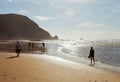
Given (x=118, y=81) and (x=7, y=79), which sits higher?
(x=7, y=79)

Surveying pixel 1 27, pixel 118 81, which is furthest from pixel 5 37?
pixel 118 81

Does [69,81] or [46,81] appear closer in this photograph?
[46,81]

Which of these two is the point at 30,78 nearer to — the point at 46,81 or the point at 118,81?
the point at 46,81

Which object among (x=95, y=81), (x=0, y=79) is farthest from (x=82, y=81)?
(x=0, y=79)

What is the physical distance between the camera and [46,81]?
38.7ft

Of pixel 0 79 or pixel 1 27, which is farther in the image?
pixel 1 27

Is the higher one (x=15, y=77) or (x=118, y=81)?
(x=15, y=77)

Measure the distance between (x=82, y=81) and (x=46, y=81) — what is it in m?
2.54

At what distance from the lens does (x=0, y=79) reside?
1065 centimetres

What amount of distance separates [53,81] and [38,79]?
0.82m

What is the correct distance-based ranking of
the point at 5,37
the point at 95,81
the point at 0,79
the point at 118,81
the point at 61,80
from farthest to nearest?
the point at 5,37, the point at 118,81, the point at 95,81, the point at 61,80, the point at 0,79

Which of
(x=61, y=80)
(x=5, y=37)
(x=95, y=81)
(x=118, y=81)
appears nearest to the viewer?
(x=61, y=80)

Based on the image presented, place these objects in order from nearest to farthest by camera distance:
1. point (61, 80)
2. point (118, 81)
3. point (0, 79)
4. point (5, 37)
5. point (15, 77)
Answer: point (0, 79)
point (15, 77)
point (61, 80)
point (118, 81)
point (5, 37)

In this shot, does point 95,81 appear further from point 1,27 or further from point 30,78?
point 1,27
